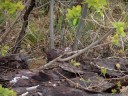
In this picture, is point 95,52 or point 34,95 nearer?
point 34,95

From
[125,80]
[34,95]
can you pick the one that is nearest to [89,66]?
[125,80]

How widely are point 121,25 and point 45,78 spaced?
979mm

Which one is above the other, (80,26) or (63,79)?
(80,26)

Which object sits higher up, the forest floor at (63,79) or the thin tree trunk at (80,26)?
the thin tree trunk at (80,26)

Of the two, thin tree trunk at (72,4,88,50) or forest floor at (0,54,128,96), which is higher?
thin tree trunk at (72,4,88,50)

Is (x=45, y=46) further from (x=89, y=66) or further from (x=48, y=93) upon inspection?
(x=48, y=93)

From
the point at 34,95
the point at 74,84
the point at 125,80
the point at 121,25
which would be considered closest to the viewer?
the point at 121,25

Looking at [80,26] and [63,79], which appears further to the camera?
[80,26]

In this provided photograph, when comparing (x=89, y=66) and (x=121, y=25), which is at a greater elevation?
(x=121, y=25)

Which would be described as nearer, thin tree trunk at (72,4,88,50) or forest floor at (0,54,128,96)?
forest floor at (0,54,128,96)

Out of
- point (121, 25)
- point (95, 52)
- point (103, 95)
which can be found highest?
point (121, 25)

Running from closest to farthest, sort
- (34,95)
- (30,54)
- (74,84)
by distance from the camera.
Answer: (34,95) → (74,84) → (30,54)

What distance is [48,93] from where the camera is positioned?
2924 millimetres

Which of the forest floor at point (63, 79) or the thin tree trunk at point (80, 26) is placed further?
the thin tree trunk at point (80, 26)
